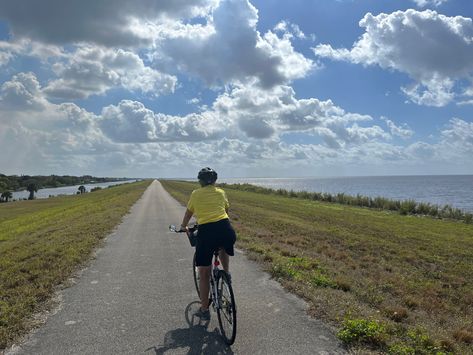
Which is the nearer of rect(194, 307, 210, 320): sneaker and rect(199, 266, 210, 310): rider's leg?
rect(199, 266, 210, 310): rider's leg

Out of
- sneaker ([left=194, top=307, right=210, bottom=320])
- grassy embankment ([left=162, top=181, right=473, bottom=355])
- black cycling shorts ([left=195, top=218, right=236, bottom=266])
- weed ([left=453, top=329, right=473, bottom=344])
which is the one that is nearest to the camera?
grassy embankment ([left=162, top=181, right=473, bottom=355])

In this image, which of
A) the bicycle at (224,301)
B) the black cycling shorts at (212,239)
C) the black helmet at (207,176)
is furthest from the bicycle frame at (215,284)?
the black helmet at (207,176)

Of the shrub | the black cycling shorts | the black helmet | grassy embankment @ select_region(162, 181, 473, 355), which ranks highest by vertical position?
the black helmet

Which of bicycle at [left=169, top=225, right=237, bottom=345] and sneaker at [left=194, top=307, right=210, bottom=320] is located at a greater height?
bicycle at [left=169, top=225, right=237, bottom=345]

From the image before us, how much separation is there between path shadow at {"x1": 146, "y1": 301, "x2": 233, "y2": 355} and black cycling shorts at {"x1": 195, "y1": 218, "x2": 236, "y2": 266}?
103 centimetres

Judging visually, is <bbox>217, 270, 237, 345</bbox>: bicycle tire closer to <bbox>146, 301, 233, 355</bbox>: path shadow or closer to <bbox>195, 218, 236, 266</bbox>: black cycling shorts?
<bbox>146, 301, 233, 355</bbox>: path shadow

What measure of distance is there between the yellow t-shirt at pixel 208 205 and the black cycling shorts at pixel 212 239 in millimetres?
92

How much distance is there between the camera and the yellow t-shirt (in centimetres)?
583

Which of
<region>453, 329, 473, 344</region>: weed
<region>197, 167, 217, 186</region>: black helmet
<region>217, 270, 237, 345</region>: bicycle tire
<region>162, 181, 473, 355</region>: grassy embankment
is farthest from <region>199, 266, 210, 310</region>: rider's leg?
<region>453, 329, 473, 344</region>: weed

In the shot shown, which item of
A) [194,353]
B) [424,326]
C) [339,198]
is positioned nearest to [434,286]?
[424,326]

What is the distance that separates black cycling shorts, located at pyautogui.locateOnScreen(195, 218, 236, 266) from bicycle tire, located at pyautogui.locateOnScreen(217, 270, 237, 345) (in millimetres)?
345

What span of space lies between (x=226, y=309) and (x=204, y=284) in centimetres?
63

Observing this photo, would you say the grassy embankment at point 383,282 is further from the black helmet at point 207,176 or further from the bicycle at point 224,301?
the black helmet at point 207,176

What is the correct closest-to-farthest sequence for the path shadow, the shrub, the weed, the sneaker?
the path shadow → the shrub → the weed → the sneaker
